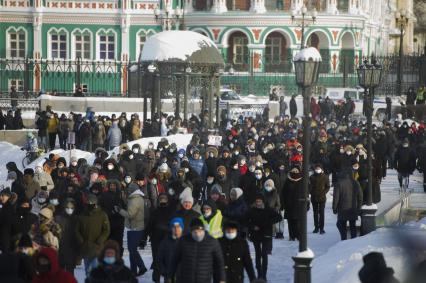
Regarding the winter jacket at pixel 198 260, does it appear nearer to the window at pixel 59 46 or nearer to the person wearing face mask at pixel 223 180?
the person wearing face mask at pixel 223 180

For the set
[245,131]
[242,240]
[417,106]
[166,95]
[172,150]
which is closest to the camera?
[242,240]

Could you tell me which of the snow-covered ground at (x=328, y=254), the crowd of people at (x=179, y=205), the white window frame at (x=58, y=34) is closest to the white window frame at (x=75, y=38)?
the white window frame at (x=58, y=34)

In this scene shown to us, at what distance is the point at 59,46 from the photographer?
65312mm

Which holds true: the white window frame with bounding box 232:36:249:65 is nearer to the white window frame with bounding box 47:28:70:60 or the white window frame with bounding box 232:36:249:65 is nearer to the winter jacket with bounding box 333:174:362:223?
the white window frame with bounding box 47:28:70:60

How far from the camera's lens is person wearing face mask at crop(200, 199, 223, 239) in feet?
50.4

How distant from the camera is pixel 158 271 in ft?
55.1

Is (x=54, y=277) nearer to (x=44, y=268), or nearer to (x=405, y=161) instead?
(x=44, y=268)

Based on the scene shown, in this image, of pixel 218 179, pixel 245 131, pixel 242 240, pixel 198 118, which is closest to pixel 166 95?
pixel 198 118

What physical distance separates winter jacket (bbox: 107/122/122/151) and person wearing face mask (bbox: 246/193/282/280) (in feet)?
59.3

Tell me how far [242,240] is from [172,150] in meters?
13.5

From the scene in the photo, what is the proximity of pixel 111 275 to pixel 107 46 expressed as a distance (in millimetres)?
54250

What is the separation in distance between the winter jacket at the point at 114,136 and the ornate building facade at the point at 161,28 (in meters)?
27.0

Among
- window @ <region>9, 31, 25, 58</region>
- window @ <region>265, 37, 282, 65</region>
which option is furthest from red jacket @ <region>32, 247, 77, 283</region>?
window @ <region>265, 37, 282, 65</region>

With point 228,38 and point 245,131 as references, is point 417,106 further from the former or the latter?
point 228,38
